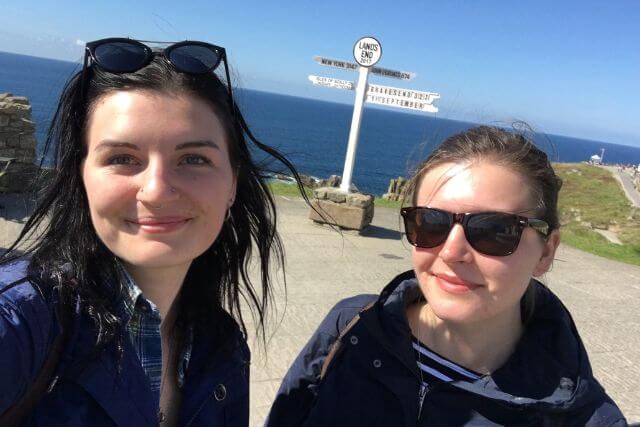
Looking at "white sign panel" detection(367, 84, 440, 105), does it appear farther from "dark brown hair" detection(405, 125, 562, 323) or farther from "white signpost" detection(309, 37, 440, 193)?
"dark brown hair" detection(405, 125, 562, 323)

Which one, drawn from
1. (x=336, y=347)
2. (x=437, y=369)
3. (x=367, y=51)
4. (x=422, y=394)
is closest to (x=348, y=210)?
(x=367, y=51)

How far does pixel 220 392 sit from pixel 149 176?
780mm

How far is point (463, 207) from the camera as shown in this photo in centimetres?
172

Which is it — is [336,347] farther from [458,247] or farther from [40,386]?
[40,386]

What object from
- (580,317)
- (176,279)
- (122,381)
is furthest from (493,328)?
(580,317)

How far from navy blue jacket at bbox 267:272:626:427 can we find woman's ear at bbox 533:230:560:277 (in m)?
0.14

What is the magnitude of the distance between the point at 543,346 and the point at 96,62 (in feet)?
5.75

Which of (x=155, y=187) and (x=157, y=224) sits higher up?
(x=155, y=187)

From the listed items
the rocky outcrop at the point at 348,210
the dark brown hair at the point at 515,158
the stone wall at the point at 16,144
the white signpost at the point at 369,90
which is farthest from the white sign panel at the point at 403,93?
the dark brown hair at the point at 515,158

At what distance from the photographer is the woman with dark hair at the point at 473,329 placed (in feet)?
5.33

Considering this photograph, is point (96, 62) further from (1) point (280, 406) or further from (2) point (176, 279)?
(1) point (280, 406)

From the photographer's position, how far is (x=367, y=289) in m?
5.87

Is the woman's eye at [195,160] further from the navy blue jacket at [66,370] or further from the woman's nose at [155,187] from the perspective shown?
the navy blue jacket at [66,370]

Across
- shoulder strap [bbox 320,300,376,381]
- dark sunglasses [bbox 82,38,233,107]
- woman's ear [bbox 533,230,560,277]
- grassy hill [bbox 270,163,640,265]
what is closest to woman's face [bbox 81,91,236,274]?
dark sunglasses [bbox 82,38,233,107]
